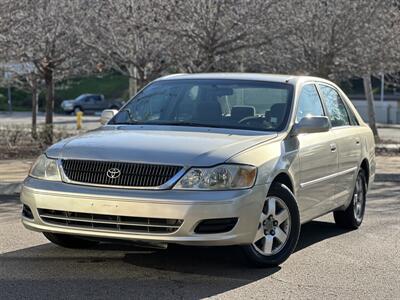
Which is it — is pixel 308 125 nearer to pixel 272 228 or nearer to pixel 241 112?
pixel 241 112

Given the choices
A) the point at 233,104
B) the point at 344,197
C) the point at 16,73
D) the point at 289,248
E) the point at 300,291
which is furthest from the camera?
the point at 16,73

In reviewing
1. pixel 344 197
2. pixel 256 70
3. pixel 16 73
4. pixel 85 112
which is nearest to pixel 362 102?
A: pixel 85 112

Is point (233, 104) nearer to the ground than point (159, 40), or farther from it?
nearer to the ground

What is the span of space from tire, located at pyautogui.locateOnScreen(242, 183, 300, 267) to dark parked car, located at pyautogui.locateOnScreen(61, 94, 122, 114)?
47.1 m

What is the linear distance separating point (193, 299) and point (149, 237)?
655mm

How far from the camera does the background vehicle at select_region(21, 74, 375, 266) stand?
18.7ft

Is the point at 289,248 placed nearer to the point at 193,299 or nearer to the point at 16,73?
the point at 193,299

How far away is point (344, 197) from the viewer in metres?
7.99

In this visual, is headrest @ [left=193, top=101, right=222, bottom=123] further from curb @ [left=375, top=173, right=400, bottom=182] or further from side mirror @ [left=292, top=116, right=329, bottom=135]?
curb @ [left=375, top=173, right=400, bottom=182]

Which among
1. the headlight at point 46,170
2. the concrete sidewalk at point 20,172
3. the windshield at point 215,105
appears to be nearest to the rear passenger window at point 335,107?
the windshield at point 215,105

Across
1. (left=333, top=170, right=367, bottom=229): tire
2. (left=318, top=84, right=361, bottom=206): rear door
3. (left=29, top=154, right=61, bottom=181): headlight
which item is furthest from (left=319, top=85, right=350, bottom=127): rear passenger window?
(left=29, top=154, right=61, bottom=181): headlight

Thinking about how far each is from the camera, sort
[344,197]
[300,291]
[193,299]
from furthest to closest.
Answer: [344,197] < [300,291] < [193,299]

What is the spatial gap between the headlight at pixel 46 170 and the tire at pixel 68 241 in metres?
0.70

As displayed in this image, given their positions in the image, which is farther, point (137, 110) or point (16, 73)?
point (16, 73)
